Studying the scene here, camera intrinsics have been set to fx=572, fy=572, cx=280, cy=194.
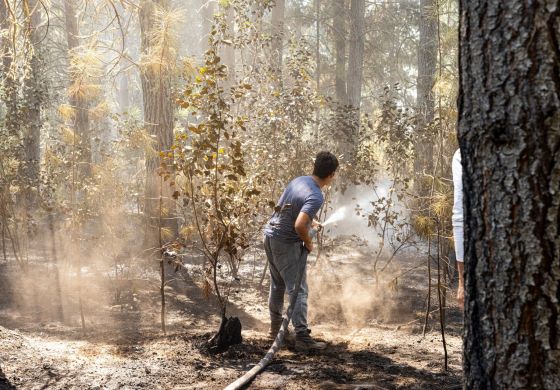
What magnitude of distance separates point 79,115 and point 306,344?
36.5 feet

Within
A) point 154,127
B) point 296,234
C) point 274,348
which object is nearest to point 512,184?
point 274,348

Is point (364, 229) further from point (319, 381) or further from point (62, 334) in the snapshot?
point (319, 381)

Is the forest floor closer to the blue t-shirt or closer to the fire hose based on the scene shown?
the fire hose

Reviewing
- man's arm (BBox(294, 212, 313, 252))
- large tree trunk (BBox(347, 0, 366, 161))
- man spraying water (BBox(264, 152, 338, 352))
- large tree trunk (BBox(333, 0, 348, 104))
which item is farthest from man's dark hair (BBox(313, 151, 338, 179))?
large tree trunk (BBox(333, 0, 348, 104))

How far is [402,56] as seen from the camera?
20969mm

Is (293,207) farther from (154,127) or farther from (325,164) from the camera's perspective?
(154,127)

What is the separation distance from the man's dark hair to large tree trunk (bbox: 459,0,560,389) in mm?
2847

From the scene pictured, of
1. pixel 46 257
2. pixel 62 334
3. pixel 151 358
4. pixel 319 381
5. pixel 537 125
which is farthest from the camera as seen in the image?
pixel 46 257

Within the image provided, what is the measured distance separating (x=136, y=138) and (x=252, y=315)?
2739 millimetres

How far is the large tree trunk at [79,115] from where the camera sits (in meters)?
6.58

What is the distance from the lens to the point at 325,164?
16.3 feet

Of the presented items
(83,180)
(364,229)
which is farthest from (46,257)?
(364,229)

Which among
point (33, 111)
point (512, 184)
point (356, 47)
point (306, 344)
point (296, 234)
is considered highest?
point (356, 47)

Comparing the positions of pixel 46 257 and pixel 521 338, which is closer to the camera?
pixel 521 338
